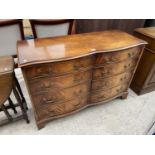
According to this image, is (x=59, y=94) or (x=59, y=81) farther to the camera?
(x=59, y=94)

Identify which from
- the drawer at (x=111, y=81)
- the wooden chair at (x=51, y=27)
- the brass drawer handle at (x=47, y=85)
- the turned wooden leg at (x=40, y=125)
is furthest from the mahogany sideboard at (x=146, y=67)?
the turned wooden leg at (x=40, y=125)

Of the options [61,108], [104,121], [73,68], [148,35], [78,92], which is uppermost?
[148,35]

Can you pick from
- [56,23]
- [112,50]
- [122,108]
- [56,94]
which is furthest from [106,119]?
[56,23]

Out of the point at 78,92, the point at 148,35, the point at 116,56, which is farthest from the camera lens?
the point at 148,35

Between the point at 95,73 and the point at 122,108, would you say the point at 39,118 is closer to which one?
the point at 95,73

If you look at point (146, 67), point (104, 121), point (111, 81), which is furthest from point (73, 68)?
point (146, 67)

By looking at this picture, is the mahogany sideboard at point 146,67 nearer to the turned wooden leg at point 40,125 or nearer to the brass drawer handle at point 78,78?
the brass drawer handle at point 78,78

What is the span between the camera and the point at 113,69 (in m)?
1.49

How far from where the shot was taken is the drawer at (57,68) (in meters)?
1.10

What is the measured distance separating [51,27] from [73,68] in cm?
83

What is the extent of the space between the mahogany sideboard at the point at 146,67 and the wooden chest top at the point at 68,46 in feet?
1.25

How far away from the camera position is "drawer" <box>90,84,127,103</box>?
5.44 feet

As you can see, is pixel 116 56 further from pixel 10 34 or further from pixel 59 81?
pixel 10 34

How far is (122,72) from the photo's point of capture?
5.25 feet
